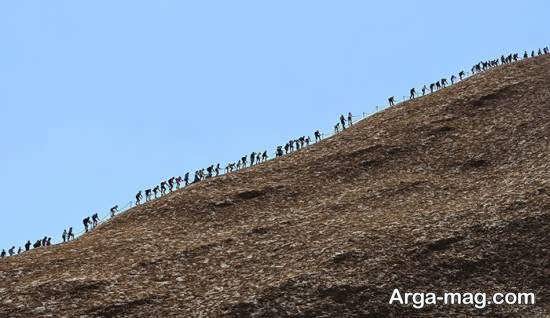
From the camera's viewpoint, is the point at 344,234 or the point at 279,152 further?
the point at 279,152

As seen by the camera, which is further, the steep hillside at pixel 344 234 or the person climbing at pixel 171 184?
the person climbing at pixel 171 184

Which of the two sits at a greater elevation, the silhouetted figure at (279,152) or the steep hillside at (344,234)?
the silhouetted figure at (279,152)

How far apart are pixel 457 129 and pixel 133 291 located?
39451 mm

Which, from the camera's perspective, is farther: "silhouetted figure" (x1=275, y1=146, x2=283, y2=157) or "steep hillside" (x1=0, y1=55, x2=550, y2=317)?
"silhouetted figure" (x1=275, y1=146, x2=283, y2=157)

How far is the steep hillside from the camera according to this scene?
4575cm

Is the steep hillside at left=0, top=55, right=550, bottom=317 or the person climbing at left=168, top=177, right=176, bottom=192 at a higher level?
the person climbing at left=168, top=177, right=176, bottom=192

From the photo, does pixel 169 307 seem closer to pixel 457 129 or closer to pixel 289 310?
pixel 289 310

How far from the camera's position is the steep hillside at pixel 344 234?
45750mm

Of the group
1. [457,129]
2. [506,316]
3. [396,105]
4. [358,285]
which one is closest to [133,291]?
[358,285]

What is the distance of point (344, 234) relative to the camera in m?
54.2

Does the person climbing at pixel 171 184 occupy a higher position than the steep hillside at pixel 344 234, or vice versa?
the person climbing at pixel 171 184

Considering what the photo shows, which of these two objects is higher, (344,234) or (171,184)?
(171,184)

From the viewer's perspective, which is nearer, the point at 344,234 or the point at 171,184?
the point at 344,234

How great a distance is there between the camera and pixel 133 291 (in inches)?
1946
